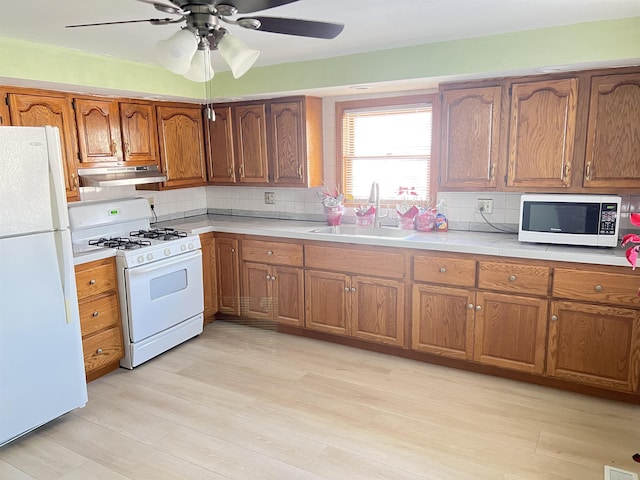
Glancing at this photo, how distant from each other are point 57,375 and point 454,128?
2973mm

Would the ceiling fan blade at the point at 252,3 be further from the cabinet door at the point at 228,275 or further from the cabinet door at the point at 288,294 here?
the cabinet door at the point at 228,275

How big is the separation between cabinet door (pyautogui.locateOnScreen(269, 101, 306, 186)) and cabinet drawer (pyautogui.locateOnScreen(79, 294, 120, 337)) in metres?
Result: 1.69

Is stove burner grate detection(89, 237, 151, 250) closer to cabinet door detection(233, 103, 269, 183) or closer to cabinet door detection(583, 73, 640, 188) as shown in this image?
cabinet door detection(233, 103, 269, 183)

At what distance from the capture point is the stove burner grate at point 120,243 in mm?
3348

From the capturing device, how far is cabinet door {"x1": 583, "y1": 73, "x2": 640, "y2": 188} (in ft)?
9.06

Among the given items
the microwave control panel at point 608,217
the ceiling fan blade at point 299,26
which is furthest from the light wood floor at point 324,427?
the ceiling fan blade at point 299,26

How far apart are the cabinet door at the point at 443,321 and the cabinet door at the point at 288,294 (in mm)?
963

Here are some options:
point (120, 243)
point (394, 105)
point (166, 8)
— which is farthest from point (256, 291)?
point (166, 8)

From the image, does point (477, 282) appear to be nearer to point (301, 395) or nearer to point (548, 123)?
point (548, 123)

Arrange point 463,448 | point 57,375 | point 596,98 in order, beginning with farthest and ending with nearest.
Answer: point 596,98 < point 57,375 < point 463,448

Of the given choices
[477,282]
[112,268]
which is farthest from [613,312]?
[112,268]

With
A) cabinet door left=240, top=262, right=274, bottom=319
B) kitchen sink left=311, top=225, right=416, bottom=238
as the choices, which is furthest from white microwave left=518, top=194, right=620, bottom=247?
cabinet door left=240, top=262, right=274, bottom=319

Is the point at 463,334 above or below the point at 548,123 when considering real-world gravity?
below

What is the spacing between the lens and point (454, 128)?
10.7ft
